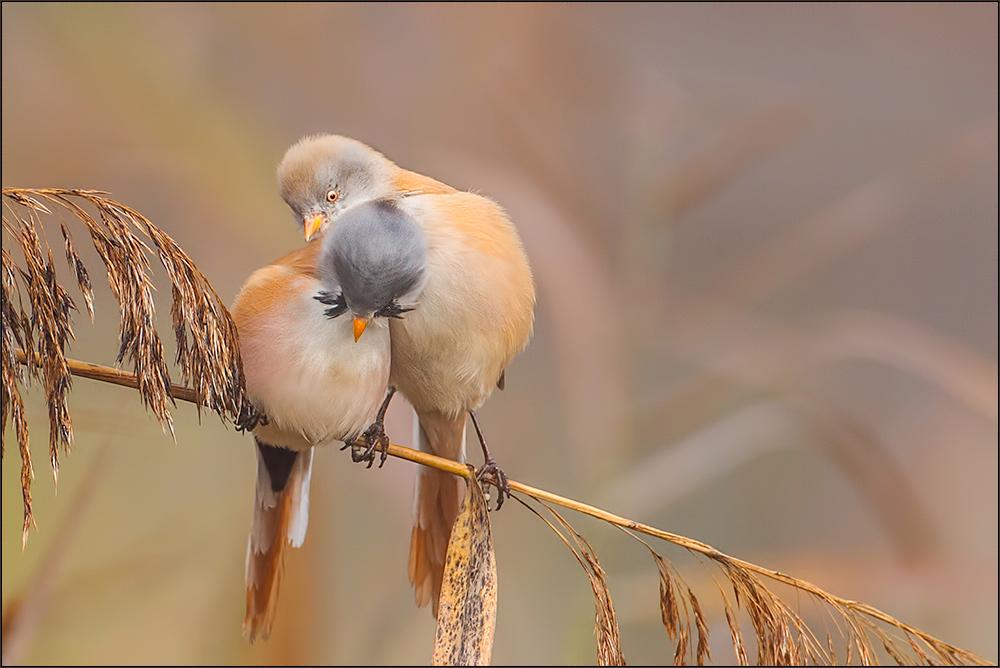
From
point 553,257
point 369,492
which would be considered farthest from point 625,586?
point 553,257

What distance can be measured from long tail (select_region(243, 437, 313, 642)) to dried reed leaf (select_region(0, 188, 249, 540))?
294 mm

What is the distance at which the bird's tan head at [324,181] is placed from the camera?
2.91 ft

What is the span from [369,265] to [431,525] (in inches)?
14.6

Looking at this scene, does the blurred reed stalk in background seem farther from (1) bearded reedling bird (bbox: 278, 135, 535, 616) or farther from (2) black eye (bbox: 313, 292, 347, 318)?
(1) bearded reedling bird (bbox: 278, 135, 535, 616)

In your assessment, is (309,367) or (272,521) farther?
(272,521)

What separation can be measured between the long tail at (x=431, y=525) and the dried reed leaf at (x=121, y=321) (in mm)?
Result: 399

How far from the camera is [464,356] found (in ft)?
2.70

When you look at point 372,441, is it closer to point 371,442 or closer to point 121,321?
point 371,442

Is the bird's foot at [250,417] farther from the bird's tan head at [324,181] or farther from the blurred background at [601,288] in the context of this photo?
the blurred background at [601,288]

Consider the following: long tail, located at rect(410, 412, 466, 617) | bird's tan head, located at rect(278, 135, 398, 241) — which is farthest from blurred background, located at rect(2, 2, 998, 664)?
bird's tan head, located at rect(278, 135, 398, 241)

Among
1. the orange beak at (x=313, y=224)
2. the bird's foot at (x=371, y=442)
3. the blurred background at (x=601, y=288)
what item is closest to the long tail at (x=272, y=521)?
the bird's foot at (x=371, y=442)

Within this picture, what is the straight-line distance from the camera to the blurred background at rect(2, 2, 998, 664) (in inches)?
52.6

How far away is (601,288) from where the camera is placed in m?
1.54

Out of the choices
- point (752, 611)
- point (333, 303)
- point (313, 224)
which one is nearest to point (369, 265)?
point (333, 303)
